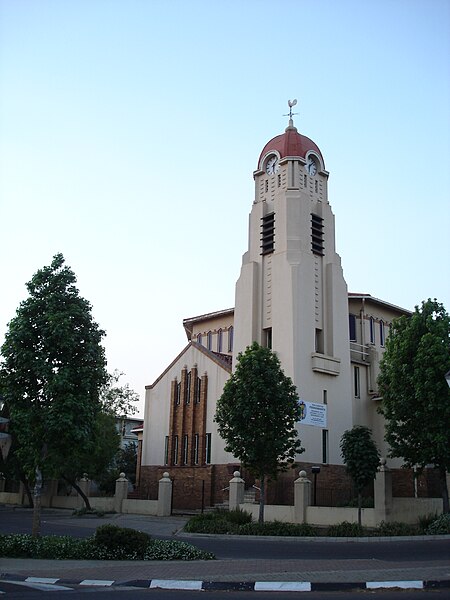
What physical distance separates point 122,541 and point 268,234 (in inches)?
1059

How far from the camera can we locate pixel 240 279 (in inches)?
1598

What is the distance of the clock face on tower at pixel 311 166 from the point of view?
41094 mm

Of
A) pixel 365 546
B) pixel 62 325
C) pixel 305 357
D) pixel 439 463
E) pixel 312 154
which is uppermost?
pixel 312 154

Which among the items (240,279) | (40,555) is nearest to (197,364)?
(240,279)

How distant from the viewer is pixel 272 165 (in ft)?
137

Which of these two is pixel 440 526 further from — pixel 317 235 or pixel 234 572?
pixel 317 235

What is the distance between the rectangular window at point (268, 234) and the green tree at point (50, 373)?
22291 millimetres

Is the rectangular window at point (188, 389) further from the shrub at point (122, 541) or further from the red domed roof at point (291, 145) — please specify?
the shrub at point (122, 541)

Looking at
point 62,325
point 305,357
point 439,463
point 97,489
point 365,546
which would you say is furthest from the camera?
point 97,489

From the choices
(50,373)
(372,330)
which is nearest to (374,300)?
(372,330)

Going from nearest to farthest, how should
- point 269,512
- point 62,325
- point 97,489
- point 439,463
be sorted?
point 62,325 < point 439,463 < point 269,512 < point 97,489

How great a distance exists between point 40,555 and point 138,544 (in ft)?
7.77

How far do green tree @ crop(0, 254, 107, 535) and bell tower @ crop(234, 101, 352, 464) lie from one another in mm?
18869

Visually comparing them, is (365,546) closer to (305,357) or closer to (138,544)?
(138,544)
